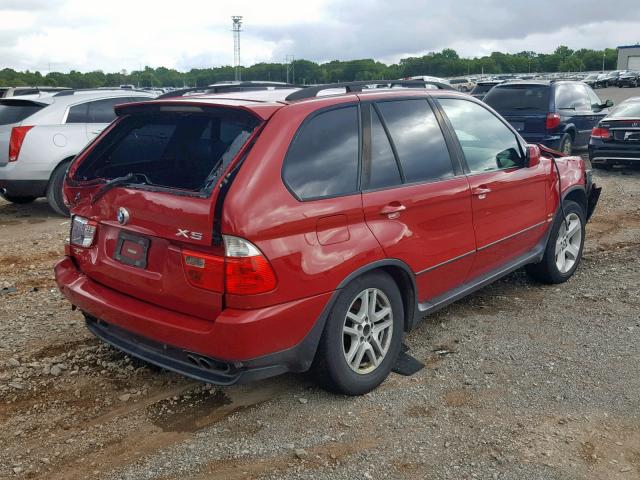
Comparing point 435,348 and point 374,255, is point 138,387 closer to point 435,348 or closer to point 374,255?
point 374,255

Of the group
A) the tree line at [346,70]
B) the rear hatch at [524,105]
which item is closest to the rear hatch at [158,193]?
the rear hatch at [524,105]

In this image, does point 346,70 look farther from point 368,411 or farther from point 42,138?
point 368,411

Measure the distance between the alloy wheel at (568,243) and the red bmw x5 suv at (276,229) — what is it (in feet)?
4.77

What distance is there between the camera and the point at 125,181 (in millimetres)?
3531

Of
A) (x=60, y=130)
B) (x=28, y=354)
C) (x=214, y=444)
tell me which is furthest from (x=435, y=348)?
(x=60, y=130)

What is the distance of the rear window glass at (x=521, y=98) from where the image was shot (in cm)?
1229

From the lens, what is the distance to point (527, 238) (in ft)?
16.6

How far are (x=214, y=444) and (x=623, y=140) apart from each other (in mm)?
10871

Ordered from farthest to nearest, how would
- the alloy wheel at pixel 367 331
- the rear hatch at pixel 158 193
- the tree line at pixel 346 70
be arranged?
1. the tree line at pixel 346 70
2. the alloy wheel at pixel 367 331
3. the rear hatch at pixel 158 193

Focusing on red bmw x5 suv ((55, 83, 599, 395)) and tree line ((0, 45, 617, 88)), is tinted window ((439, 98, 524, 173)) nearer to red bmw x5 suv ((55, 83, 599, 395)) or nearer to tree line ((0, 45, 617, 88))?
red bmw x5 suv ((55, 83, 599, 395))

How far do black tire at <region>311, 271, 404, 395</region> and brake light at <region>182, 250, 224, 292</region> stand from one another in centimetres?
67

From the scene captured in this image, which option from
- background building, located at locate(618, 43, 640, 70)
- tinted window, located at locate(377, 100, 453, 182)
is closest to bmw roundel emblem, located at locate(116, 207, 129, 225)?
tinted window, located at locate(377, 100, 453, 182)

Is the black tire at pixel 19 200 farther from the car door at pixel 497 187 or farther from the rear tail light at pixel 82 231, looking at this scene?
the car door at pixel 497 187

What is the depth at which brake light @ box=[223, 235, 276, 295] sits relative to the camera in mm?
3023
